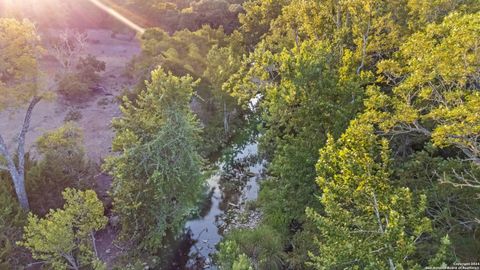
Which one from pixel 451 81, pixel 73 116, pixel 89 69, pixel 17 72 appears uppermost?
pixel 451 81

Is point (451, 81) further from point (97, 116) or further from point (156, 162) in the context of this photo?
point (97, 116)

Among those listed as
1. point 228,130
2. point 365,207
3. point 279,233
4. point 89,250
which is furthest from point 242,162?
point 365,207

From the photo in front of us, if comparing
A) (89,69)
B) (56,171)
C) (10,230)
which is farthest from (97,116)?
(10,230)

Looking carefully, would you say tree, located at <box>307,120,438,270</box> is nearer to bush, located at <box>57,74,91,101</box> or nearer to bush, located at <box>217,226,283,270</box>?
bush, located at <box>217,226,283,270</box>

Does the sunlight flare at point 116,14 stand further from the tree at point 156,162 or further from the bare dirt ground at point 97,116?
the tree at point 156,162

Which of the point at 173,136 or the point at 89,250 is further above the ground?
the point at 173,136

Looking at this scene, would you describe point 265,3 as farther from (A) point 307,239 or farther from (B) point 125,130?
(A) point 307,239

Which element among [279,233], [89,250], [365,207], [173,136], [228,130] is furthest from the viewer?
[228,130]

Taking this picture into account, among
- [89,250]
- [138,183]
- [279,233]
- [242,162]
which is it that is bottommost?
[242,162]
